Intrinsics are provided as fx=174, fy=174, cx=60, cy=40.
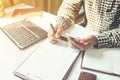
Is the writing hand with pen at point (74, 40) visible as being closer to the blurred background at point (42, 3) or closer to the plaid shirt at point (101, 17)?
the plaid shirt at point (101, 17)

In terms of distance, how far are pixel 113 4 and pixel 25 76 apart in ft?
2.06

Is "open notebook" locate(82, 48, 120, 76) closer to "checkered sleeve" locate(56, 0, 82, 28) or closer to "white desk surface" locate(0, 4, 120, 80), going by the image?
"white desk surface" locate(0, 4, 120, 80)

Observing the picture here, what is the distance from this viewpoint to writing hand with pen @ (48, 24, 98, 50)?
85 centimetres

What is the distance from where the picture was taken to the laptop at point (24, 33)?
0.91m

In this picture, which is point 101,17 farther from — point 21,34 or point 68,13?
point 21,34

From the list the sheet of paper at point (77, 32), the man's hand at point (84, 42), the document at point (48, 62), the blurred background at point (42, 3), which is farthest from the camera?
the blurred background at point (42, 3)

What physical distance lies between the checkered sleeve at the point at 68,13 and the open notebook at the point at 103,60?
0.86 ft

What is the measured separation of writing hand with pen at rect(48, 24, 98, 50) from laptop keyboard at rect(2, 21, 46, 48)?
0.09 m

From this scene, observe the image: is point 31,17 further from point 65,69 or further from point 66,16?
point 65,69

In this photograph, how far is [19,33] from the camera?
973 millimetres

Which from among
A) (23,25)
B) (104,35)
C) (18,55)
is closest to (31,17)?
(23,25)

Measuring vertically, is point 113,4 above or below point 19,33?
above

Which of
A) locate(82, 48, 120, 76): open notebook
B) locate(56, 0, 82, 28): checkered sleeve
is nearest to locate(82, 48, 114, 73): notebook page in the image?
locate(82, 48, 120, 76): open notebook

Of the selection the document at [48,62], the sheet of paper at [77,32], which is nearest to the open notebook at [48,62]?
the document at [48,62]
